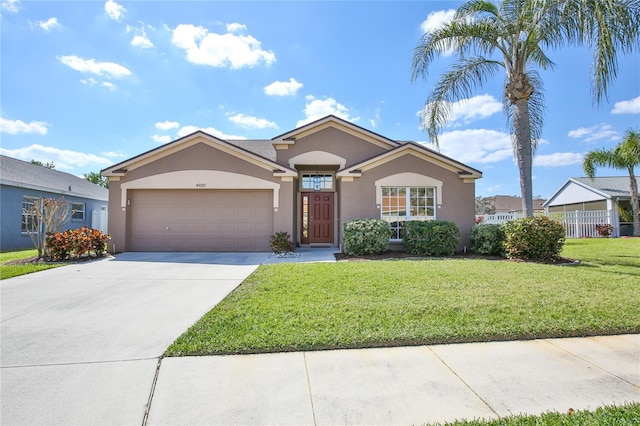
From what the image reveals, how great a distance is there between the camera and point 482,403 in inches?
100

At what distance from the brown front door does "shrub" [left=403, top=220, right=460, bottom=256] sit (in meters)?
4.36

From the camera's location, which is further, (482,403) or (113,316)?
(113,316)

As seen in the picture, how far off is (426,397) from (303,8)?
1146 cm

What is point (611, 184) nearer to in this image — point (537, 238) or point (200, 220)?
point (537, 238)

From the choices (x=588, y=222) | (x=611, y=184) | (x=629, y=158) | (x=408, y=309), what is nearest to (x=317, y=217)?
(x=408, y=309)

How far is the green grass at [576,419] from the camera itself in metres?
2.24

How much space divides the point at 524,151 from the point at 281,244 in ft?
30.3

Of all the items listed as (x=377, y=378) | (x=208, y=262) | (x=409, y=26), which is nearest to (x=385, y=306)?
(x=377, y=378)

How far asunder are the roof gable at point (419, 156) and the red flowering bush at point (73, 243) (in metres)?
→ 9.44

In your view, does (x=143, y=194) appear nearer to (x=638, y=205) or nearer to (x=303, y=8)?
(x=303, y=8)

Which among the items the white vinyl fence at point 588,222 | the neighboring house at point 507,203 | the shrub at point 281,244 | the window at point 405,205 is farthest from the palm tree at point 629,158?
the neighboring house at point 507,203

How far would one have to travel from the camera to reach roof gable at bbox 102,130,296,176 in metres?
12.3

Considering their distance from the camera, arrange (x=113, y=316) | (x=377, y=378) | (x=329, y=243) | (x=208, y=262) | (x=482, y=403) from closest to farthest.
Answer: (x=482, y=403) → (x=377, y=378) → (x=113, y=316) → (x=208, y=262) → (x=329, y=243)

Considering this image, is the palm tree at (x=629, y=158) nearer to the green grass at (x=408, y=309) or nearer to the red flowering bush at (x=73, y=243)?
the green grass at (x=408, y=309)
